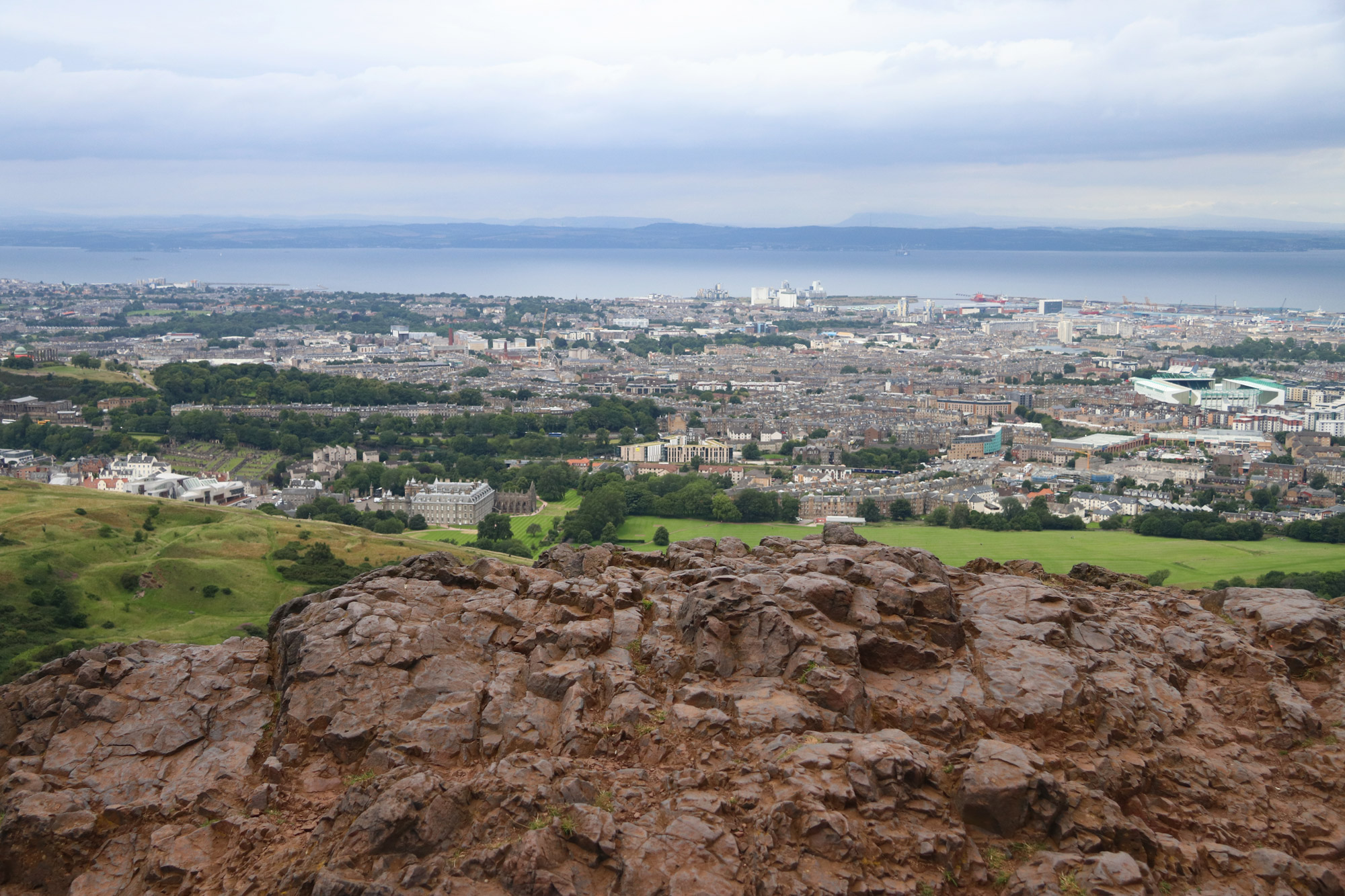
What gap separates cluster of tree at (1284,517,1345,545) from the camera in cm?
3800

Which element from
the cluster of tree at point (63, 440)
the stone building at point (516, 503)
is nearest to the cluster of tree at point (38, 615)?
the stone building at point (516, 503)

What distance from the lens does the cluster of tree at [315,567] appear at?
28.1 meters

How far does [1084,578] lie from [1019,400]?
83.9 meters

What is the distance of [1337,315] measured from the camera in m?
154

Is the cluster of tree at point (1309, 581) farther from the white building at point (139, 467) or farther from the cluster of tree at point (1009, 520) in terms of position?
the white building at point (139, 467)

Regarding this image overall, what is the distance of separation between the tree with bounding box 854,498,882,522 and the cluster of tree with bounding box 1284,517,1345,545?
15.2 m

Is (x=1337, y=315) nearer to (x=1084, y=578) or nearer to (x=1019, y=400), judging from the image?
(x=1019, y=400)

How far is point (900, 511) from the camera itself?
45.7 meters

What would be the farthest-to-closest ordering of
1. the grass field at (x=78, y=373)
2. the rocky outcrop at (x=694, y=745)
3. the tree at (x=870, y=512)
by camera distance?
1. the grass field at (x=78, y=373)
2. the tree at (x=870, y=512)
3. the rocky outcrop at (x=694, y=745)

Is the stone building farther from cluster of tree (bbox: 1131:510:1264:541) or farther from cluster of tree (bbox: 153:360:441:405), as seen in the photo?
cluster of tree (bbox: 153:360:441:405)

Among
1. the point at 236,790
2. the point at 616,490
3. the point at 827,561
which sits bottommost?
the point at 616,490

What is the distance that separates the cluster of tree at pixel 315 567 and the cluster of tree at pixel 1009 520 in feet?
78.9

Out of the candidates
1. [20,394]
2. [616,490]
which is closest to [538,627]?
[616,490]

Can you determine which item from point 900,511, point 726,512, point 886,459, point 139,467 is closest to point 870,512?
point 900,511
